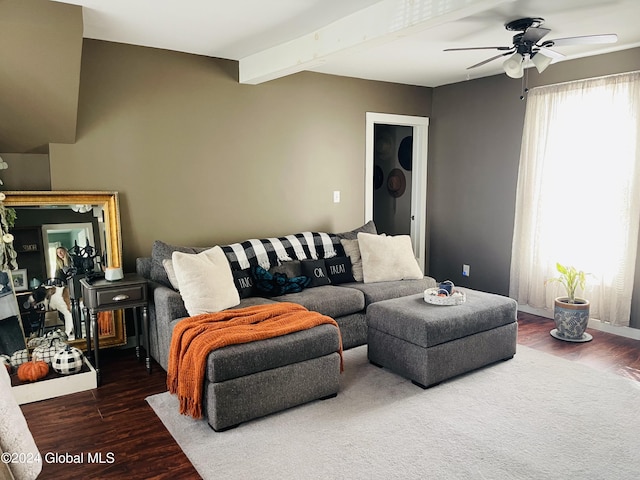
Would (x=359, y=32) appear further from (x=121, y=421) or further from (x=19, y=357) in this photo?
(x=19, y=357)

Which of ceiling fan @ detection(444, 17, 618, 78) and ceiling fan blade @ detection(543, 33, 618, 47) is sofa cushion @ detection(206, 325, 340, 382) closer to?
ceiling fan @ detection(444, 17, 618, 78)

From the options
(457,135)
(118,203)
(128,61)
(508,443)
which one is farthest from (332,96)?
(508,443)

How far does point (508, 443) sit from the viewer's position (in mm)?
2576

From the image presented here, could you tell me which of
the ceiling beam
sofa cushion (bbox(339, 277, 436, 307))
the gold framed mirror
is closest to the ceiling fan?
the ceiling beam

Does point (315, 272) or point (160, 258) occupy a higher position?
point (160, 258)

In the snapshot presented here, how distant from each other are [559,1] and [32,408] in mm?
4002

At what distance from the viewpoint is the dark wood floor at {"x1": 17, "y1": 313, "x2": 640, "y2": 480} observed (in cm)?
238

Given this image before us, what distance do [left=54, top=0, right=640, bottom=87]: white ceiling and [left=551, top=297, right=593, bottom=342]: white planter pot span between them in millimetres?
2153

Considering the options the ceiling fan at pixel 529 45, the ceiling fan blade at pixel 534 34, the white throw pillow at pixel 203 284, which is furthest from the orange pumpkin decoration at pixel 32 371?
the ceiling fan blade at pixel 534 34

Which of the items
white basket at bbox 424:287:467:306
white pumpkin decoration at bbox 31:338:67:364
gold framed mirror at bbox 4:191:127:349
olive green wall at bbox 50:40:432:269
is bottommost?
white pumpkin decoration at bbox 31:338:67:364

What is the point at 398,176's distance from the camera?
639cm

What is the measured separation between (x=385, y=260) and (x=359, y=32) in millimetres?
2089

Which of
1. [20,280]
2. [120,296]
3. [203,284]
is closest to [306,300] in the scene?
[203,284]

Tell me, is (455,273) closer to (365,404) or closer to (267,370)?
(365,404)
